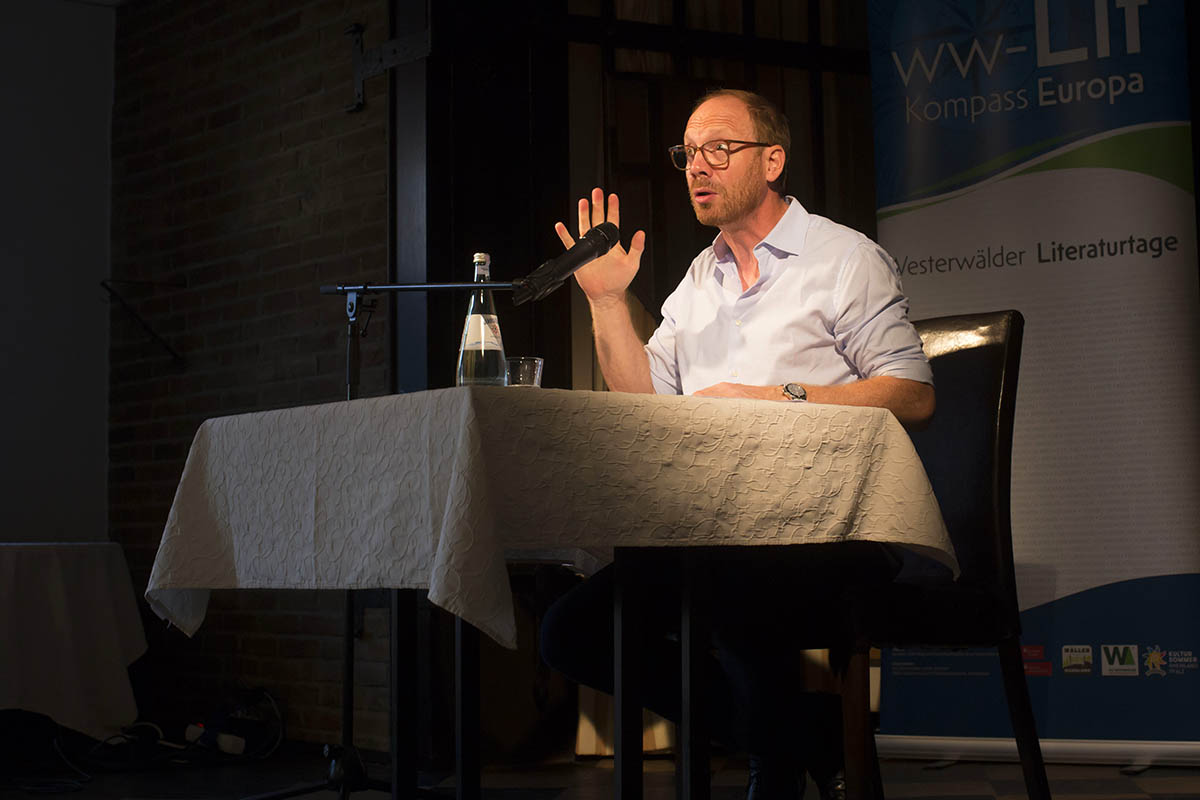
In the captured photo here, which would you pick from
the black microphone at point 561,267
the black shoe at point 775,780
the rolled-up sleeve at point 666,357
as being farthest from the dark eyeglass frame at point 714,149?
the black shoe at point 775,780

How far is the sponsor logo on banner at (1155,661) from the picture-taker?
3.22 meters

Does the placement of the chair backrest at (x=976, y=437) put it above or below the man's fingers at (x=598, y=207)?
below

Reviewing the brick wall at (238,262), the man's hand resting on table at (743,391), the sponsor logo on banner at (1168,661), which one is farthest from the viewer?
the brick wall at (238,262)

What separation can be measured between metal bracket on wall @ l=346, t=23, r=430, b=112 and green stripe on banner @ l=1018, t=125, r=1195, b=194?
183 cm

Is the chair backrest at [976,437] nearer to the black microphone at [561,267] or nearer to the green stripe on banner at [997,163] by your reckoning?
the black microphone at [561,267]

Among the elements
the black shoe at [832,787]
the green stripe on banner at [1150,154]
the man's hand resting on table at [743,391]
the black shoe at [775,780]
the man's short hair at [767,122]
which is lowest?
the black shoe at [832,787]

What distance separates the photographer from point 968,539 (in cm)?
240

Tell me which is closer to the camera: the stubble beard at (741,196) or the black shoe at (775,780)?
the black shoe at (775,780)

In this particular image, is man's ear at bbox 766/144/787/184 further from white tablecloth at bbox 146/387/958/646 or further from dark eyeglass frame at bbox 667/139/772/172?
white tablecloth at bbox 146/387/958/646

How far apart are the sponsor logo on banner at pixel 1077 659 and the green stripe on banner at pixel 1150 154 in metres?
1.20

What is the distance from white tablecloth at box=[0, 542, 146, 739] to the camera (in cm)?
352

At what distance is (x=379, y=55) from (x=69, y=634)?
6.21 ft

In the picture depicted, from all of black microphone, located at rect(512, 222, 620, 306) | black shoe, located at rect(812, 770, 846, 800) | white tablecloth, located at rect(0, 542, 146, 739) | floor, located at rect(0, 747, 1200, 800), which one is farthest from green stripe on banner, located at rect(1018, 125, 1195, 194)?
white tablecloth, located at rect(0, 542, 146, 739)

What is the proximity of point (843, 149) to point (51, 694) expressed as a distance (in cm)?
282
